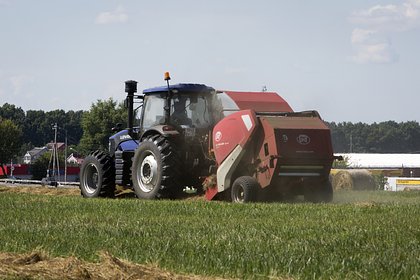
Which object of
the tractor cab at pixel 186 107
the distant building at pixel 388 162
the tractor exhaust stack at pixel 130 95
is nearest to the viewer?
the tractor cab at pixel 186 107

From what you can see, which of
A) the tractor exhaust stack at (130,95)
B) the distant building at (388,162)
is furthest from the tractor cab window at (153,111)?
the distant building at (388,162)

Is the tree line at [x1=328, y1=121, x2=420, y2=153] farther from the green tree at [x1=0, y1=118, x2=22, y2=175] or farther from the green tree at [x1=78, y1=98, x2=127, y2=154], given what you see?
the green tree at [x1=78, y1=98, x2=127, y2=154]

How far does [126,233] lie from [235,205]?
15.0ft

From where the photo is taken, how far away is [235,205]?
14.0 meters

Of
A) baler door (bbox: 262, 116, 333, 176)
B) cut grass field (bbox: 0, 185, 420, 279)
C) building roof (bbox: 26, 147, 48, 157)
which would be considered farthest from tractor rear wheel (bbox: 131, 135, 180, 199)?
building roof (bbox: 26, 147, 48, 157)

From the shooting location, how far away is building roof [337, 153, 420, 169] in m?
115

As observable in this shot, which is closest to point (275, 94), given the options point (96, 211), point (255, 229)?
point (96, 211)

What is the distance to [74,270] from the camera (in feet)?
19.9

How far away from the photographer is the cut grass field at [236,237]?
22.9 feet

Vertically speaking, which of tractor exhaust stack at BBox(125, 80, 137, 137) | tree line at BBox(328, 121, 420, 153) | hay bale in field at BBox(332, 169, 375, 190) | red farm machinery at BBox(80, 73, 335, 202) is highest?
tree line at BBox(328, 121, 420, 153)

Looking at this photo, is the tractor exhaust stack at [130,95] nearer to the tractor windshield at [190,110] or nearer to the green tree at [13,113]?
the tractor windshield at [190,110]

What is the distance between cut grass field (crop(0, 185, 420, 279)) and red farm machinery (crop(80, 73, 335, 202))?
2369 millimetres

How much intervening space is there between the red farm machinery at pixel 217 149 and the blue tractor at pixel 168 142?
0.02 m

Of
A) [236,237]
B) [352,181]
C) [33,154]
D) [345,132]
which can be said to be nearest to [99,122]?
[352,181]
